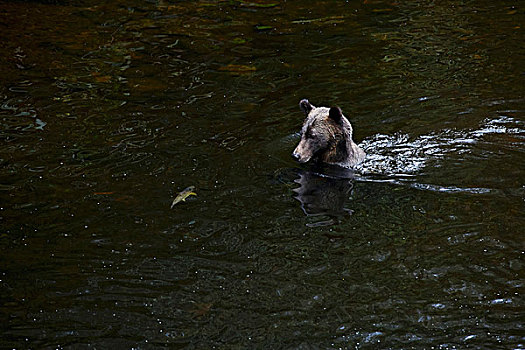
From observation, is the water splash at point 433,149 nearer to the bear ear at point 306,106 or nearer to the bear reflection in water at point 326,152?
the bear reflection in water at point 326,152

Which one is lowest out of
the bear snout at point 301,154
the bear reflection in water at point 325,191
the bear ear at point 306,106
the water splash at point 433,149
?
the bear reflection in water at point 325,191

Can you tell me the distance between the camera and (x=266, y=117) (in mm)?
11148

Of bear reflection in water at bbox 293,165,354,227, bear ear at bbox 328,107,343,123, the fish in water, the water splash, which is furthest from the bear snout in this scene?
the fish in water

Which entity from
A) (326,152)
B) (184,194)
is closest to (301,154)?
(326,152)

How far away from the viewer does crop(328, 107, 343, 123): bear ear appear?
920 cm

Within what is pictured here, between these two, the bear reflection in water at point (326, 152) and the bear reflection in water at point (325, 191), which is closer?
the bear reflection in water at point (325, 191)

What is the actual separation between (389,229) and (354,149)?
8.14 feet

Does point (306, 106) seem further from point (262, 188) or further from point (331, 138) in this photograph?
point (262, 188)

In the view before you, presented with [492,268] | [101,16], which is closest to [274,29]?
[101,16]

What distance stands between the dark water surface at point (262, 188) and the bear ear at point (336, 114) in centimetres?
80

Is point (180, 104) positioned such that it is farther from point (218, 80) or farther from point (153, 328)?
point (153, 328)

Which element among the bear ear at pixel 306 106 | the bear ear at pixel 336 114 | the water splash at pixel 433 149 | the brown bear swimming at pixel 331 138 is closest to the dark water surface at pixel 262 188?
the water splash at pixel 433 149

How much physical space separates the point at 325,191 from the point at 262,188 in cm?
87

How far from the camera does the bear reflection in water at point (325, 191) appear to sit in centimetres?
796
